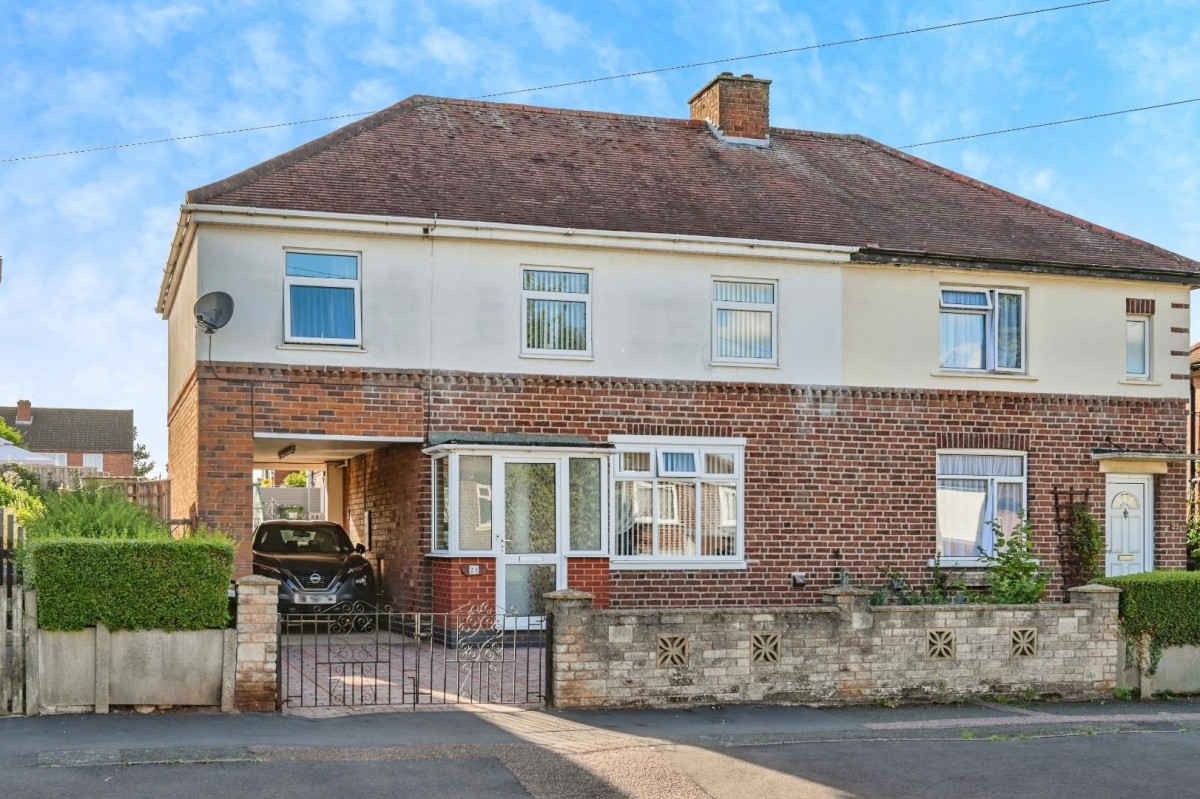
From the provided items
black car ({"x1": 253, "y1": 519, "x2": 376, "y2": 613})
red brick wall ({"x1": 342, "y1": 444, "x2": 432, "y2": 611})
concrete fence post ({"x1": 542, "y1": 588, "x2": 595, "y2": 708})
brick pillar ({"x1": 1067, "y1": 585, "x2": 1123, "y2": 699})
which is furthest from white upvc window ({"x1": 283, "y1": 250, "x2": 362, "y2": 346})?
brick pillar ({"x1": 1067, "y1": 585, "x2": 1123, "y2": 699})

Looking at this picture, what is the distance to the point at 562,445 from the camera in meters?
18.2

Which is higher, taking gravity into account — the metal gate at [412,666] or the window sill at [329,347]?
the window sill at [329,347]

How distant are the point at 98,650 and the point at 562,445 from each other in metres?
7.87

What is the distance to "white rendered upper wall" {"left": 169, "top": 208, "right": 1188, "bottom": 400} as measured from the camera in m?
17.8

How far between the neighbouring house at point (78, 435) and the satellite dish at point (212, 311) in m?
73.2

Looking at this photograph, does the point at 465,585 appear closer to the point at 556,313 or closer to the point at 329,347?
the point at 329,347

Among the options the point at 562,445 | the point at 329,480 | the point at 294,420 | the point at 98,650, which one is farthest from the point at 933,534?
the point at 98,650

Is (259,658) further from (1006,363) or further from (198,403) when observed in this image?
(1006,363)

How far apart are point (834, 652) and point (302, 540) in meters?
9.31

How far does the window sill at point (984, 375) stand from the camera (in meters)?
20.6

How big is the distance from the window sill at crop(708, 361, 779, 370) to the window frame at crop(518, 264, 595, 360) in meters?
1.83

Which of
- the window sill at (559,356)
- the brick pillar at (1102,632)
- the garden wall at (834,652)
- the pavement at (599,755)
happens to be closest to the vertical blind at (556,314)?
the window sill at (559,356)

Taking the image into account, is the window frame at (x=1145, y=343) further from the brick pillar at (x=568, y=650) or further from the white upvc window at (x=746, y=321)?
the brick pillar at (x=568, y=650)

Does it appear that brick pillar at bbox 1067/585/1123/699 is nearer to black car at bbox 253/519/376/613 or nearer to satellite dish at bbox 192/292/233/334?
black car at bbox 253/519/376/613
